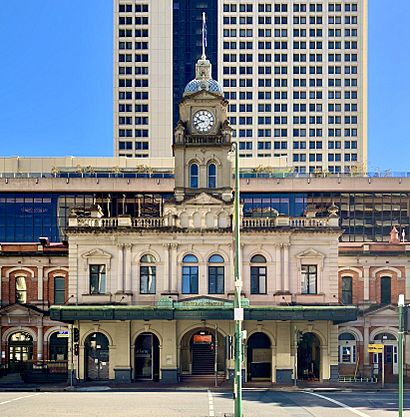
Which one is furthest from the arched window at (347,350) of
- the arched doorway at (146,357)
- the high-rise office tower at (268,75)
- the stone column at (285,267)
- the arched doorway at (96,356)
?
the high-rise office tower at (268,75)

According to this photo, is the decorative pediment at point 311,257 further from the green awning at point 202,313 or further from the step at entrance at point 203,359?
the step at entrance at point 203,359

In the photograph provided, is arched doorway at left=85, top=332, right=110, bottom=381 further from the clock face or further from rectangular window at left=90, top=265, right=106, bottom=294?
the clock face

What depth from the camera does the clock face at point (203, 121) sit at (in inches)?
2517

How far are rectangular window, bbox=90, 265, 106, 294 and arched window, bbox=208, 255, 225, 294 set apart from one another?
7.68 metres

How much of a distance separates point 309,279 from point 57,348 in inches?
833

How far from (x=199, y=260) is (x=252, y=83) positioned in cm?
7692

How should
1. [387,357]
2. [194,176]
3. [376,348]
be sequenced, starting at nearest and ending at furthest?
[376,348], [194,176], [387,357]

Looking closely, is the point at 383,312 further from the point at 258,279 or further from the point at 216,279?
the point at 216,279

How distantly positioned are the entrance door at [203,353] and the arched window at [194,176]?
35.8 ft

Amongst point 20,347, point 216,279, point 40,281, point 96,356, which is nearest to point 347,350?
point 216,279

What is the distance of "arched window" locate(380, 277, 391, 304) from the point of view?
66875 millimetres

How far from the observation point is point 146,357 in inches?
2430

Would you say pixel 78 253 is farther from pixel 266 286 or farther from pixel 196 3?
pixel 196 3

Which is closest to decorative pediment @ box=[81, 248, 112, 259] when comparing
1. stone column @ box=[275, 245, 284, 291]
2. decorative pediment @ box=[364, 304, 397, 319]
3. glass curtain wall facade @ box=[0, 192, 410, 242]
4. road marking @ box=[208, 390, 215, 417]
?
stone column @ box=[275, 245, 284, 291]
